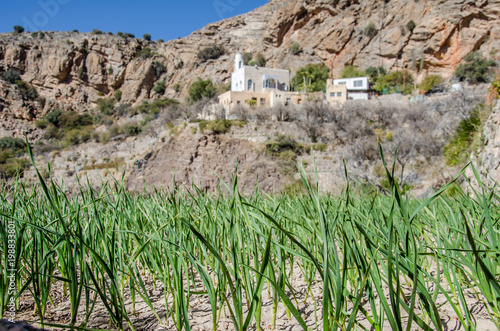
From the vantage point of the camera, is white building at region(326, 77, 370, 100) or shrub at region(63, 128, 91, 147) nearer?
white building at region(326, 77, 370, 100)

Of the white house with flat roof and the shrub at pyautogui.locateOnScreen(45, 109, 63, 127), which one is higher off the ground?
the white house with flat roof

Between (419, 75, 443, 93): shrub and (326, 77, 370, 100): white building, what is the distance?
450cm

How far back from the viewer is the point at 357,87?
2636cm

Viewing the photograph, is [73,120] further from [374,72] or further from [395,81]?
[395,81]

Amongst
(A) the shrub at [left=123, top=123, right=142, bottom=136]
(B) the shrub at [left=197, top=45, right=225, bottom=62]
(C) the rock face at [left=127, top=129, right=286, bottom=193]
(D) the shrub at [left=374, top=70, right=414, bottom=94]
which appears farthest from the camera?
(B) the shrub at [left=197, top=45, right=225, bottom=62]

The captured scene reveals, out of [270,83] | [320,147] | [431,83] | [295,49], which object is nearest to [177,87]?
[270,83]

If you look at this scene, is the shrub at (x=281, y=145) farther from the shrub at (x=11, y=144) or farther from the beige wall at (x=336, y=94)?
the shrub at (x=11, y=144)

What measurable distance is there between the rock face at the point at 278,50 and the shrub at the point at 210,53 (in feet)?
3.20

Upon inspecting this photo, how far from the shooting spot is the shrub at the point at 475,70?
2403 cm

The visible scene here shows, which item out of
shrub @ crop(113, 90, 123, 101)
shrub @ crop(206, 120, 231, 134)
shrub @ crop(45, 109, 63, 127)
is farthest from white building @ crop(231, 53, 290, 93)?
shrub @ crop(45, 109, 63, 127)

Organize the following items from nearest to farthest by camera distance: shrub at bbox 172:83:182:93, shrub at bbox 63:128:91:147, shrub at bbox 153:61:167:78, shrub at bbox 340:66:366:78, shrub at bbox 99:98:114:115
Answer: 1. shrub at bbox 63:128:91:147
2. shrub at bbox 340:66:366:78
3. shrub at bbox 99:98:114:115
4. shrub at bbox 172:83:182:93
5. shrub at bbox 153:61:167:78

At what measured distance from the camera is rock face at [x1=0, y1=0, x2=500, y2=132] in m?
27.6

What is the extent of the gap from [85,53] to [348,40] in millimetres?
31494

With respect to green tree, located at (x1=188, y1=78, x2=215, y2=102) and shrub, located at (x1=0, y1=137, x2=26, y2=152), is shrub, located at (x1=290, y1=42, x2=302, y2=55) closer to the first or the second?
green tree, located at (x1=188, y1=78, x2=215, y2=102)
